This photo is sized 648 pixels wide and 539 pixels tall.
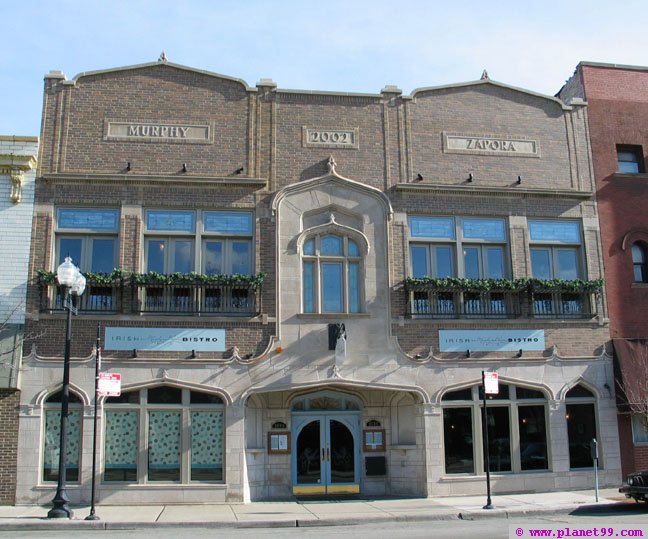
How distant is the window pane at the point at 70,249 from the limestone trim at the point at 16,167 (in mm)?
1567

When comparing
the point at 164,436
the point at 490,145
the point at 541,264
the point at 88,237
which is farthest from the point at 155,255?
the point at 541,264

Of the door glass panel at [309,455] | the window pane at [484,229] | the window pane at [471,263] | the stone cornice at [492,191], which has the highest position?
the stone cornice at [492,191]

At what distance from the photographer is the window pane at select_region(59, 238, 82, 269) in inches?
743

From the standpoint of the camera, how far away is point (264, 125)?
2012cm

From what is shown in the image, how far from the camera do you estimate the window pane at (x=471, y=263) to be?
20.2m

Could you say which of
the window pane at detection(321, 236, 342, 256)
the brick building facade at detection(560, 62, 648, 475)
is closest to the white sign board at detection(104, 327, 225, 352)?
the window pane at detection(321, 236, 342, 256)

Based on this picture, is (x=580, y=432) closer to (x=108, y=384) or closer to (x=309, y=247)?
(x=309, y=247)

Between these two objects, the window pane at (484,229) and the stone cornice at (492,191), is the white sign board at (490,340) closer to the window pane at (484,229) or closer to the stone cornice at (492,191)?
the window pane at (484,229)

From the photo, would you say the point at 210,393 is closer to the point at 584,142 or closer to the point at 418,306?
the point at 418,306

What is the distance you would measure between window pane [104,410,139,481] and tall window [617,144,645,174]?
1559 centimetres

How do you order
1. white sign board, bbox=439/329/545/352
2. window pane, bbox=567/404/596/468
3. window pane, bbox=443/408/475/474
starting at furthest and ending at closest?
1. window pane, bbox=567/404/596/468
2. white sign board, bbox=439/329/545/352
3. window pane, bbox=443/408/475/474

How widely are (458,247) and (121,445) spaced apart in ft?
33.5

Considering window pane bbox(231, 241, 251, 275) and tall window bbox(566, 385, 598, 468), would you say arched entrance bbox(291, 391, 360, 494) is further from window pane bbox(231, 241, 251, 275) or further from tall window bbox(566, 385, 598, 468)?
tall window bbox(566, 385, 598, 468)

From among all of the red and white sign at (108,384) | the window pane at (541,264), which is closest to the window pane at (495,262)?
the window pane at (541,264)
